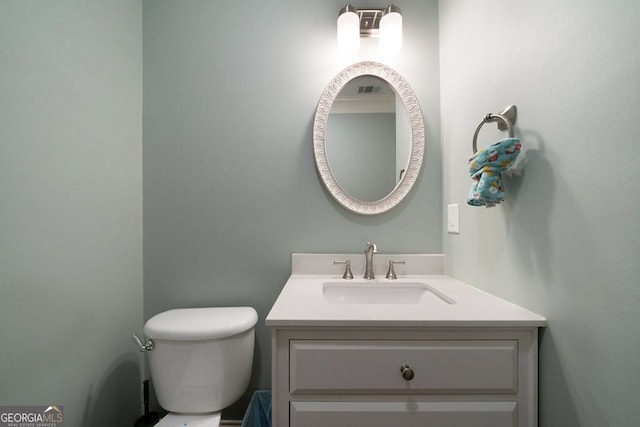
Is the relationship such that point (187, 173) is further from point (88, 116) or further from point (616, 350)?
point (616, 350)

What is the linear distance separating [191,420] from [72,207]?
91 cm

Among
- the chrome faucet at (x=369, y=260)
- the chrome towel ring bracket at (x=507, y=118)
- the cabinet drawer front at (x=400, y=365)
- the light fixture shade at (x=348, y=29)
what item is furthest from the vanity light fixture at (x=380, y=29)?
the cabinet drawer front at (x=400, y=365)

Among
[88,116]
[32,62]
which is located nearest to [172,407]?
[88,116]

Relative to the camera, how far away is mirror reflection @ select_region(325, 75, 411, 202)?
125cm

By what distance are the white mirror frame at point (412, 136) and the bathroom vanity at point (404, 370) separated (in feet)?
2.15

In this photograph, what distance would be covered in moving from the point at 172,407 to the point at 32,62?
1277mm

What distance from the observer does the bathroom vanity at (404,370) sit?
2.21 ft

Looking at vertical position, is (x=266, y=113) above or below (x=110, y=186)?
above

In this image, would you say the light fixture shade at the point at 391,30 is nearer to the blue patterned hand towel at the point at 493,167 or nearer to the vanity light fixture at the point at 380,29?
the vanity light fixture at the point at 380,29

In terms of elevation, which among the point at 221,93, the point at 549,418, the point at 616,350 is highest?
the point at 221,93

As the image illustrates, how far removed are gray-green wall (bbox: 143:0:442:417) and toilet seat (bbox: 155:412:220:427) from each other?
43cm

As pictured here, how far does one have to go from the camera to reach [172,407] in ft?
3.21

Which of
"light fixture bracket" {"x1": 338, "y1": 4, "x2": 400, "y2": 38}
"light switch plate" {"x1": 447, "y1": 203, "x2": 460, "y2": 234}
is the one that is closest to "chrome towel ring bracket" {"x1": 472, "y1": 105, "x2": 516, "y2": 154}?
"light switch plate" {"x1": 447, "y1": 203, "x2": 460, "y2": 234}

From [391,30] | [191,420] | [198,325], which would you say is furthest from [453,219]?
[191,420]
